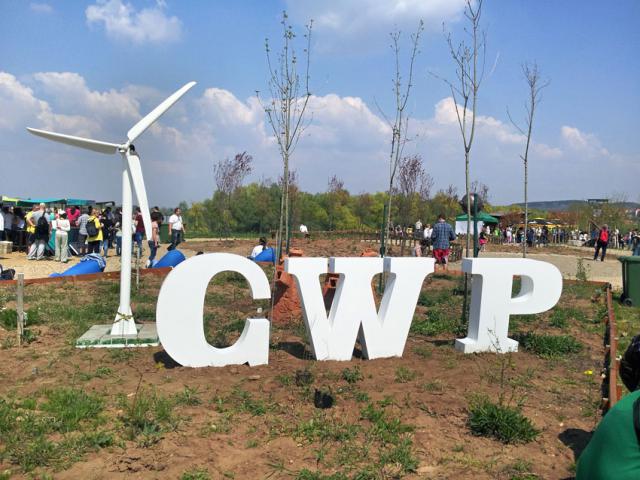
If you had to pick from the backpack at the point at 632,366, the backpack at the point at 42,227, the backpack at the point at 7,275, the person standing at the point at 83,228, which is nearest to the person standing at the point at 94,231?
the person standing at the point at 83,228

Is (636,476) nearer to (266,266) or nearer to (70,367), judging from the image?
(70,367)

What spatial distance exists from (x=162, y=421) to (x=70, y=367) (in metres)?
2.35

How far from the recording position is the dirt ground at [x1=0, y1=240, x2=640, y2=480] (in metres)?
4.44

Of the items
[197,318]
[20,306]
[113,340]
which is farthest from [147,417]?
[20,306]

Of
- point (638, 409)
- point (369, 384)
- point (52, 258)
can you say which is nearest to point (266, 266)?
point (52, 258)

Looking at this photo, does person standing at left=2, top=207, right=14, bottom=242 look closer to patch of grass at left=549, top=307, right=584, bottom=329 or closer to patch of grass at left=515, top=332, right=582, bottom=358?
patch of grass at left=549, top=307, right=584, bottom=329

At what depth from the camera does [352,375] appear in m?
6.55

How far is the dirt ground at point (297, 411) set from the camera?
175 inches

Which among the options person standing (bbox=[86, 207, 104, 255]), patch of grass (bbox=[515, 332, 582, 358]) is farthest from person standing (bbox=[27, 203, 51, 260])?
patch of grass (bbox=[515, 332, 582, 358])

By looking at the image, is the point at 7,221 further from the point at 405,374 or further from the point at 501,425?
the point at 501,425

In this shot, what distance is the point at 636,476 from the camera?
2006 millimetres

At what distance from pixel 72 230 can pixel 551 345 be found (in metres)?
18.5

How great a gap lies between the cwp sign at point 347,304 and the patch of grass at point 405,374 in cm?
63

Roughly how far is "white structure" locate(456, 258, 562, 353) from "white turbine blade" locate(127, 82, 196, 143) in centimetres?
526
